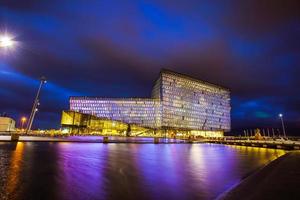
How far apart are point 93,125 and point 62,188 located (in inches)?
5623

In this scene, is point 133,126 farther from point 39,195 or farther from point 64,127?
point 39,195

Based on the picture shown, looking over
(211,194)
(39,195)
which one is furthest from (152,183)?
(39,195)

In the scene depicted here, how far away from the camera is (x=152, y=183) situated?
884 cm

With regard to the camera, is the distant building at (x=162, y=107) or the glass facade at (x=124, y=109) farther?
the distant building at (x=162, y=107)

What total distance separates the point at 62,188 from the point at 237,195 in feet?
20.7

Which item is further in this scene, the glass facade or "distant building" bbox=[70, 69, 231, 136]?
"distant building" bbox=[70, 69, 231, 136]

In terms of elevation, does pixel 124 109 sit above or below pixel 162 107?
below

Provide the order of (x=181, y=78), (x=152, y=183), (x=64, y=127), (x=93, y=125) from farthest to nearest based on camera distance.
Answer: (x=181, y=78) → (x=93, y=125) → (x=64, y=127) → (x=152, y=183)

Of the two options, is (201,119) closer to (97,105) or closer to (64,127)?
(97,105)

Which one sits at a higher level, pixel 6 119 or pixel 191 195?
pixel 6 119

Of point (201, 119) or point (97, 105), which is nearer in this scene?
point (97, 105)

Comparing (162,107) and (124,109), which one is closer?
(162,107)

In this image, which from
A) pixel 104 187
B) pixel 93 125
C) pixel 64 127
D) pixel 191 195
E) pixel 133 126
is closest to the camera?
pixel 191 195

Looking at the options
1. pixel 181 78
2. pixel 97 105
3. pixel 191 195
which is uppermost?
pixel 181 78
